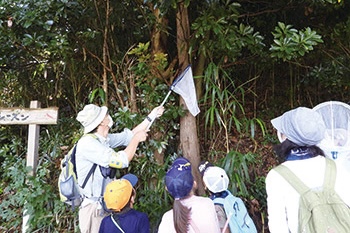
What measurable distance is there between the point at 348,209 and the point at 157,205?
6.25 ft

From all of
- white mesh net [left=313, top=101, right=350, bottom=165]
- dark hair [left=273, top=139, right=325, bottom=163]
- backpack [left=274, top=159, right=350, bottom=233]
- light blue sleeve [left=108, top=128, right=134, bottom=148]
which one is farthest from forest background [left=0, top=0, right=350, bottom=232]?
backpack [left=274, top=159, right=350, bottom=233]

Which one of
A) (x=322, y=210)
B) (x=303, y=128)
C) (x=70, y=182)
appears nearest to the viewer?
(x=322, y=210)

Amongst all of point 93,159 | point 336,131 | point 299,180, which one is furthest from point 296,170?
point 93,159

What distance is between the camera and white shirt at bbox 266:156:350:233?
1.15 m

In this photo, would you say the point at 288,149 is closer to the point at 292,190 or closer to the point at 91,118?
the point at 292,190

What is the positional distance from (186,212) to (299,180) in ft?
2.06

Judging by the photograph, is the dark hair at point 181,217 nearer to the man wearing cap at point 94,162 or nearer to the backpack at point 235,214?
the backpack at point 235,214

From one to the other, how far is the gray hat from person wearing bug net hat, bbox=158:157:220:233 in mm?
622

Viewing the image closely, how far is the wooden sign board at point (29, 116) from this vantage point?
3012 mm

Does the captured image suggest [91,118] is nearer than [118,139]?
Yes

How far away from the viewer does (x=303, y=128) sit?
1.20m

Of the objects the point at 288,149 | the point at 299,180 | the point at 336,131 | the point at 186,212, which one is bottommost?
the point at 186,212

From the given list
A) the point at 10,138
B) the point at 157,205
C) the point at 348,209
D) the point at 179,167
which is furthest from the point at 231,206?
the point at 10,138

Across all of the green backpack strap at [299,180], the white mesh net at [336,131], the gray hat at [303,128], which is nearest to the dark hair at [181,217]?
the green backpack strap at [299,180]
